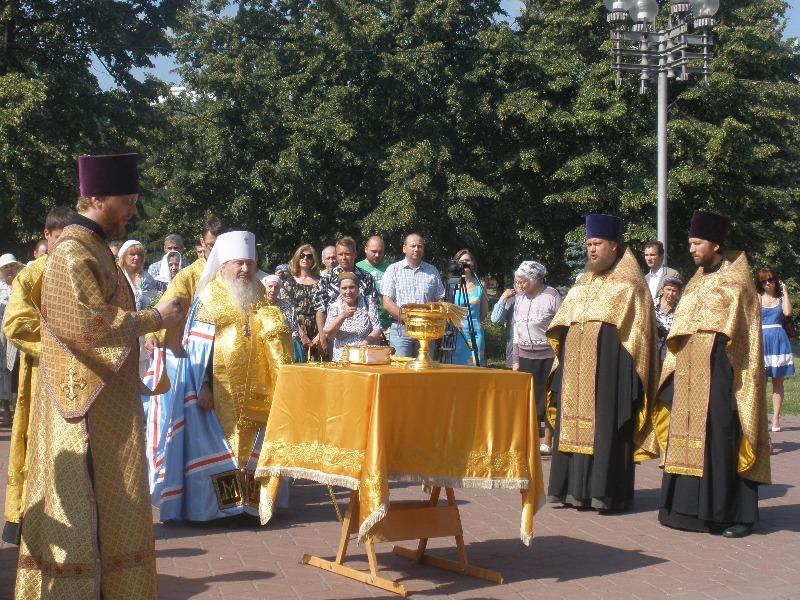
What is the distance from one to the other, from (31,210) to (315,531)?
67.7 feet

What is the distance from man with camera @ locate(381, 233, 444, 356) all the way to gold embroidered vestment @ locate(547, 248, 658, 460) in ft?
10.2

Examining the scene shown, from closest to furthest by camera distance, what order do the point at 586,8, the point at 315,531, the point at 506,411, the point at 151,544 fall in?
the point at 151,544 → the point at 506,411 → the point at 315,531 → the point at 586,8

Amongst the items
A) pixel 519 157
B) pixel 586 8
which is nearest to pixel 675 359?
pixel 519 157

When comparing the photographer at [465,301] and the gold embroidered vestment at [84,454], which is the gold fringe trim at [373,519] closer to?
the gold embroidered vestment at [84,454]

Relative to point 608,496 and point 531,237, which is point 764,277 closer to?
point 608,496

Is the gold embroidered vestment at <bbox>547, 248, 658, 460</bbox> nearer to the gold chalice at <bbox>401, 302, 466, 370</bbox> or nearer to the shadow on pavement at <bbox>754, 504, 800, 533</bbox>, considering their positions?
the shadow on pavement at <bbox>754, 504, 800, 533</bbox>

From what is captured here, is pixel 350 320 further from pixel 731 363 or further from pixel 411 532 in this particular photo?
pixel 411 532

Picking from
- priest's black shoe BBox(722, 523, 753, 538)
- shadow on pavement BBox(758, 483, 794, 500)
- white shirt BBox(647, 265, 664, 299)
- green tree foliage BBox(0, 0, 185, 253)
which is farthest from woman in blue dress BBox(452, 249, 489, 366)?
green tree foliage BBox(0, 0, 185, 253)

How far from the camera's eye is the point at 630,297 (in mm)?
8648

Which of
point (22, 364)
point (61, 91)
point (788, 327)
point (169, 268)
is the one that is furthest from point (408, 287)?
point (61, 91)

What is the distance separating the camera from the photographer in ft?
39.3

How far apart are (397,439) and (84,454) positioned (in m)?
1.89

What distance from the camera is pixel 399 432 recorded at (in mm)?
6004

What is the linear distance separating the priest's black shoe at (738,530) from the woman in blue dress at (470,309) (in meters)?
4.31
